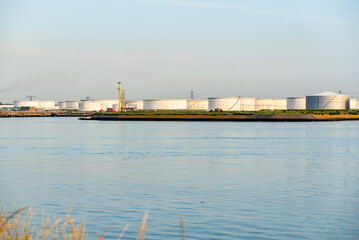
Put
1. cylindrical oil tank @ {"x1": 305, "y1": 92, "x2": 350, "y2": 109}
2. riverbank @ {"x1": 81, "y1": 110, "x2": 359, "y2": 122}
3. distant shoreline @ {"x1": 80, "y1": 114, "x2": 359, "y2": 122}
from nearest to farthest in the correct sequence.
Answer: distant shoreline @ {"x1": 80, "y1": 114, "x2": 359, "y2": 122}, riverbank @ {"x1": 81, "y1": 110, "x2": 359, "y2": 122}, cylindrical oil tank @ {"x1": 305, "y1": 92, "x2": 350, "y2": 109}

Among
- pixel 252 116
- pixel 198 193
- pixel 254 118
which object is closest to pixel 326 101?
pixel 252 116

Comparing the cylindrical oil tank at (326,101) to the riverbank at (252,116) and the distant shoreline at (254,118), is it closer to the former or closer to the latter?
the riverbank at (252,116)

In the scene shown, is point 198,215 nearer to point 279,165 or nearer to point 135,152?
point 279,165

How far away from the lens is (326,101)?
195 m

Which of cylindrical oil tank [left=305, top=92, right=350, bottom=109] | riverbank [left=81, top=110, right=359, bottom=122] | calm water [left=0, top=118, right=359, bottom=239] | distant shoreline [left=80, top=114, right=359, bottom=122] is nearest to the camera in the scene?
calm water [left=0, top=118, right=359, bottom=239]

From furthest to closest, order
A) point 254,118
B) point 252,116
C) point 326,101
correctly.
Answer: point 326,101, point 252,116, point 254,118

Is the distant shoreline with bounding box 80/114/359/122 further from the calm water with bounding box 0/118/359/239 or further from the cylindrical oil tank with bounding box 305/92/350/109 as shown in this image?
the calm water with bounding box 0/118/359/239

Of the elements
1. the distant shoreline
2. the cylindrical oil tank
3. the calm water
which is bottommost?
the calm water

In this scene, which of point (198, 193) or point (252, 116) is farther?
point (252, 116)

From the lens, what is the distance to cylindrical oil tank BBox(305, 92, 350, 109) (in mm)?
195125

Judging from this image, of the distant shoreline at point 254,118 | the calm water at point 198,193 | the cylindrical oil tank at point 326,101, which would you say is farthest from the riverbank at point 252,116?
the calm water at point 198,193

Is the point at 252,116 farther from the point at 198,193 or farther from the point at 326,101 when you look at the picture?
the point at 198,193

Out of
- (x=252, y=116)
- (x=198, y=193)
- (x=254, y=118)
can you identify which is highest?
(x=252, y=116)

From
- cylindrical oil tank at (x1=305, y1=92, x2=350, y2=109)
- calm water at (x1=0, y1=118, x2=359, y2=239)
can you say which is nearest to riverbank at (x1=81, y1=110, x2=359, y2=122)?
cylindrical oil tank at (x1=305, y1=92, x2=350, y2=109)
